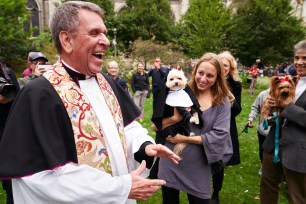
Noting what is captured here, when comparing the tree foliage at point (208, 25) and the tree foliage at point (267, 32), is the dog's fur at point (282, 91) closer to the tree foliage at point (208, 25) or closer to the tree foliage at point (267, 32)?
the tree foliage at point (208, 25)

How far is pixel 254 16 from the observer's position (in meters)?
26.0

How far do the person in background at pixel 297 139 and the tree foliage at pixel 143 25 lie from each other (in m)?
27.0

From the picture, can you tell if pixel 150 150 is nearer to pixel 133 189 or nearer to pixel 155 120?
pixel 133 189

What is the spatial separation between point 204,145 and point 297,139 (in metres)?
1.05

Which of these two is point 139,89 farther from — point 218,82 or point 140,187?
point 140,187

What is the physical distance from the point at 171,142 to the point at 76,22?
1.63 metres

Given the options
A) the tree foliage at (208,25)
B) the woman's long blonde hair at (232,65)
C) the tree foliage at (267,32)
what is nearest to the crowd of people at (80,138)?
the woman's long blonde hair at (232,65)

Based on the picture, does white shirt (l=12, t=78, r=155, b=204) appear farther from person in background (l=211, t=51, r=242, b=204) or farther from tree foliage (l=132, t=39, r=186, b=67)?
tree foliage (l=132, t=39, r=186, b=67)

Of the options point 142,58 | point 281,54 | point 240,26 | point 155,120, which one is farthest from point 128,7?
point 155,120

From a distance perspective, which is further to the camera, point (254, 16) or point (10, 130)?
point (254, 16)

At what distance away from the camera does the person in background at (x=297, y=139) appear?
292 centimetres

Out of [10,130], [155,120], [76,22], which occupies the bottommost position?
[155,120]

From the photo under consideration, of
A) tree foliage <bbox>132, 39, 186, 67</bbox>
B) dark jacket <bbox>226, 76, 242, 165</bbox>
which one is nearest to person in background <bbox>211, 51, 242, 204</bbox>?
dark jacket <bbox>226, 76, 242, 165</bbox>

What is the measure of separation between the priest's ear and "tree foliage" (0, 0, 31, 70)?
2406cm
